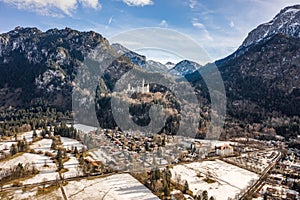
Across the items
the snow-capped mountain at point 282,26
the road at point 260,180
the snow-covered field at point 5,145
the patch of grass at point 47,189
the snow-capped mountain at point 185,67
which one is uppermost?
the snow-capped mountain at point 282,26

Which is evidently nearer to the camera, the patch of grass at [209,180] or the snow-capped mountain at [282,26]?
the patch of grass at [209,180]

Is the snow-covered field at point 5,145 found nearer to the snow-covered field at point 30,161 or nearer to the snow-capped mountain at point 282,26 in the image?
the snow-covered field at point 30,161

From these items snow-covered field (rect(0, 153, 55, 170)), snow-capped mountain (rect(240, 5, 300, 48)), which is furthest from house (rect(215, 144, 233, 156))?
snow-capped mountain (rect(240, 5, 300, 48))

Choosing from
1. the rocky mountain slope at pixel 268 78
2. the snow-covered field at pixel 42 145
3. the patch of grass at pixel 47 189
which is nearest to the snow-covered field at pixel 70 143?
the snow-covered field at pixel 42 145

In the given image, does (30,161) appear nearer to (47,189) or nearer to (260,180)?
(47,189)

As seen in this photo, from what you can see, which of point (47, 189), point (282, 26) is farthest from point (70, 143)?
point (282, 26)

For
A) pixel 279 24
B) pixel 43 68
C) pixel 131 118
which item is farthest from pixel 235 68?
pixel 43 68

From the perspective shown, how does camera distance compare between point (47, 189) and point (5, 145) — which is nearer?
point (47, 189)

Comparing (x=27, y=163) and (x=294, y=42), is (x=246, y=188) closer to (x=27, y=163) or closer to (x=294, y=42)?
(x=27, y=163)
